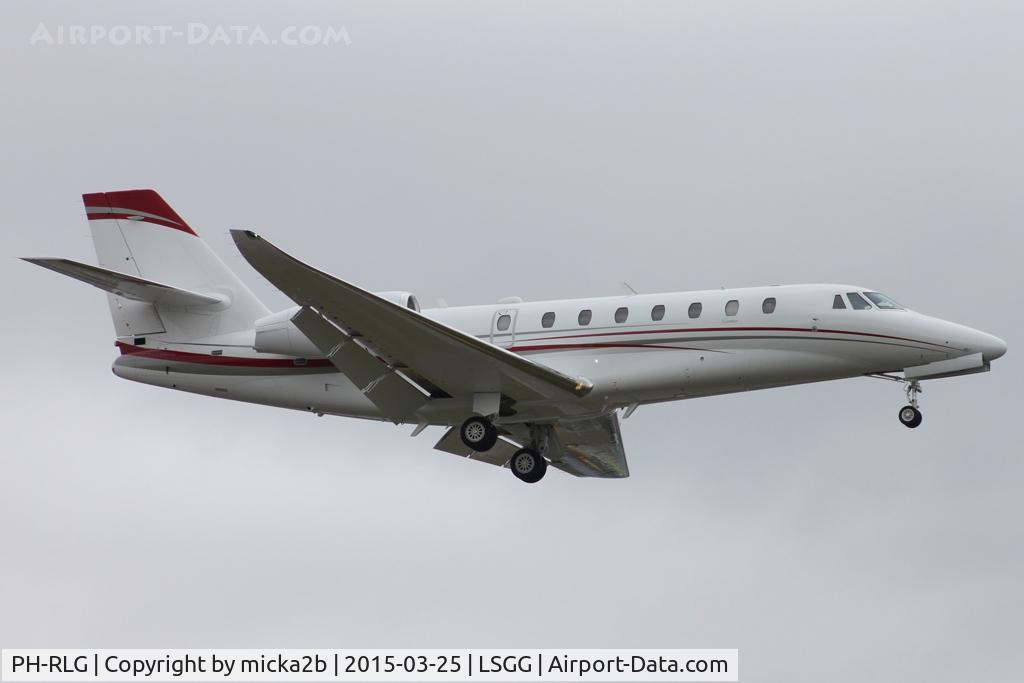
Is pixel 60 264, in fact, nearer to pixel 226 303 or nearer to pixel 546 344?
pixel 226 303

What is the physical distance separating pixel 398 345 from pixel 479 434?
81.0 inches

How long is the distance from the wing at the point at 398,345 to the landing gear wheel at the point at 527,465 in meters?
2.24

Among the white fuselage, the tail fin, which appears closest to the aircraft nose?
the white fuselage

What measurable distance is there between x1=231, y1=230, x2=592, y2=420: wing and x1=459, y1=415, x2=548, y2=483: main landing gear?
557 mm

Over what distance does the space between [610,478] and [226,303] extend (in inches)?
324

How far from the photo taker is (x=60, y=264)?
22.8m

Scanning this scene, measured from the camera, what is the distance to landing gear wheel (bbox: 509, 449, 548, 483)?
2581 cm

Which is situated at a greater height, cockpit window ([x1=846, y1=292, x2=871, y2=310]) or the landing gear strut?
cockpit window ([x1=846, y1=292, x2=871, y2=310])

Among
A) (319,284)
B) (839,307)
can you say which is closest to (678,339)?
(839,307)

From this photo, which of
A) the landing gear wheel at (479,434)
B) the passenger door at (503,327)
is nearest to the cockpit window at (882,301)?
the passenger door at (503,327)

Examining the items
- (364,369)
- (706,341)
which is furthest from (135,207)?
(706,341)

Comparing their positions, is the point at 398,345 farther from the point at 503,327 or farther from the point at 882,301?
the point at 882,301

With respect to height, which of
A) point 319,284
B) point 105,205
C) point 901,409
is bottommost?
point 901,409

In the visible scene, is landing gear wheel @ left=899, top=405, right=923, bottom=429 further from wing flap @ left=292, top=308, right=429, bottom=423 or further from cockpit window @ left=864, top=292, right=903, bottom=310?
wing flap @ left=292, top=308, right=429, bottom=423
